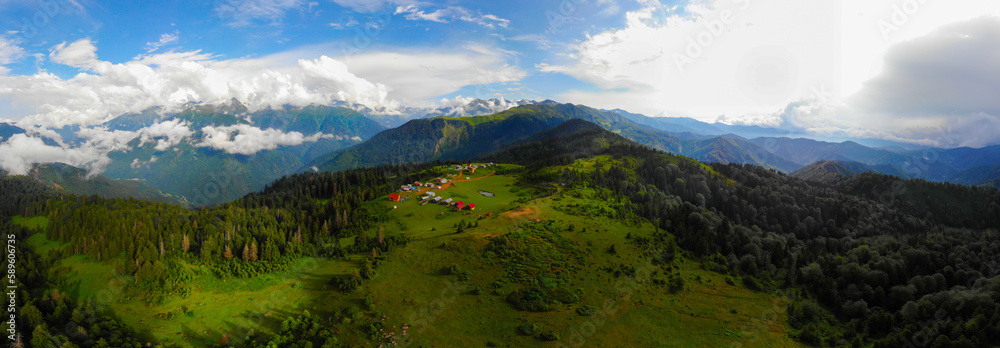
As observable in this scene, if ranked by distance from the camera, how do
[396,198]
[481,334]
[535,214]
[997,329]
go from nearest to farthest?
[997,329], [481,334], [535,214], [396,198]

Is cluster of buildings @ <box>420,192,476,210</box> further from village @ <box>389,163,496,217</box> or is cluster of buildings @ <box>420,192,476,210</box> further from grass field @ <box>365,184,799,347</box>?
grass field @ <box>365,184,799,347</box>

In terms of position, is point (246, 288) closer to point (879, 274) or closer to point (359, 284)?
point (359, 284)

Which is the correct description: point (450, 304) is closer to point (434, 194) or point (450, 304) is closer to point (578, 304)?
point (578, 304)

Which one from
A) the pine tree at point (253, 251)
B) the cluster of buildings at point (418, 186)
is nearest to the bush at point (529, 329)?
the pine tree at point (253, 251)

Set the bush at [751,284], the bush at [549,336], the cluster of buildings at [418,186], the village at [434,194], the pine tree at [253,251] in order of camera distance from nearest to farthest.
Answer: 1. the bush at [549,336]
2. the bush at [751,284]
3. the pine tree at [253,251]
4. the village at [434,194]
5. the cluster of buildings at [418,186]

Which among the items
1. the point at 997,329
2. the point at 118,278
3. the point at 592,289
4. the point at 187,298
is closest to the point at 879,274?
the point at 997,329

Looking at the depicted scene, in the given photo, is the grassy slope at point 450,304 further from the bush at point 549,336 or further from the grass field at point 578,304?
the bush at point 549,336

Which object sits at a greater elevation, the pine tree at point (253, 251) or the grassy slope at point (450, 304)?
the pine tree at point (253, 251)

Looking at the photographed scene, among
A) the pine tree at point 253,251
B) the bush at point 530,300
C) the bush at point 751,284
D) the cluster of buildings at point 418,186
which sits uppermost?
the cluster of buildings at point 418,186

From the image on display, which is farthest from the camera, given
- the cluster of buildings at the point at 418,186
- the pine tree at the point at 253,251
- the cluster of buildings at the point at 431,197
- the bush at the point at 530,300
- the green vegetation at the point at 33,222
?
the cluster of buildings at the point at 418,186

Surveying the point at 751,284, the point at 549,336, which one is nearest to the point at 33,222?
the point at 549,336
